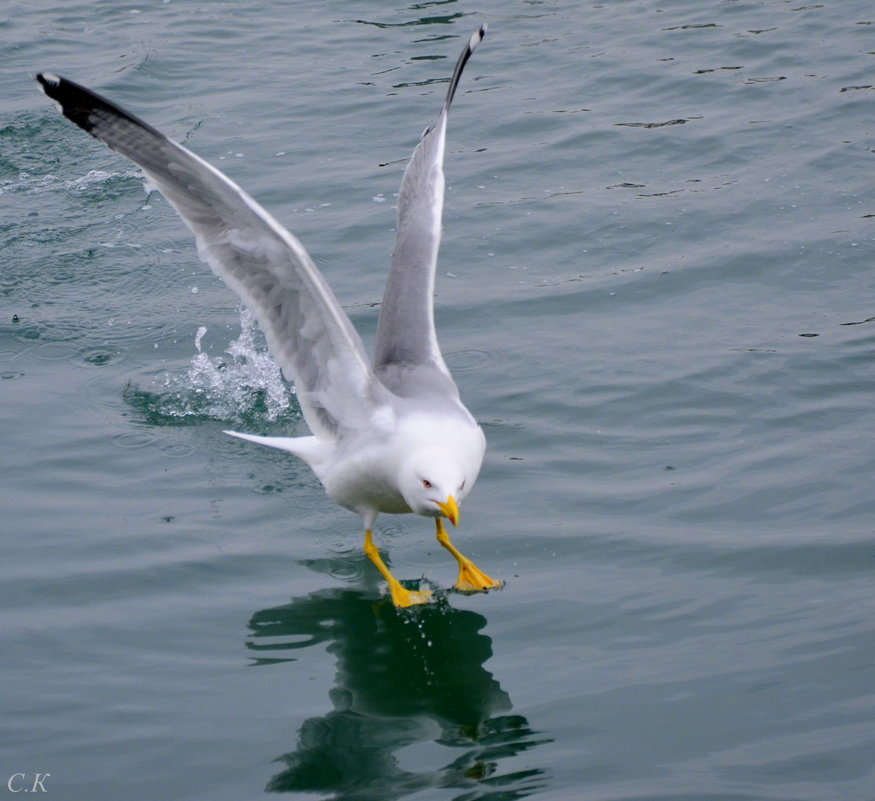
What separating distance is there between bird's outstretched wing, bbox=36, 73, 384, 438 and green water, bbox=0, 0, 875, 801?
742 mm

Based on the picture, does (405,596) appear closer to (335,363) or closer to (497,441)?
(335,363)

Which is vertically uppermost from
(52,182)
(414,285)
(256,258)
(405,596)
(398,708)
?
(52,182)

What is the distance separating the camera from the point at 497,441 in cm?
656

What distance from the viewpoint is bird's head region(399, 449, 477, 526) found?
5094mm

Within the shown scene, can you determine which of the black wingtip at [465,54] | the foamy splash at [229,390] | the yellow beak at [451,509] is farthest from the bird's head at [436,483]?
the black wingtip at [465,54]

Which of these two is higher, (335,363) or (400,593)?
(335,363)

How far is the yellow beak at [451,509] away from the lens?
16.6 ft

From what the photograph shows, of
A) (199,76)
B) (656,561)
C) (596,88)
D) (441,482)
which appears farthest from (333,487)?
(199,76)

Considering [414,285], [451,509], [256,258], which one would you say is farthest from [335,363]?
[451,509]

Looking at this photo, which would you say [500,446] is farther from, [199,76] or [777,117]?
[199,76]

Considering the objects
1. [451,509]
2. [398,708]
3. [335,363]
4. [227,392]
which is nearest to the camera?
[398,708]

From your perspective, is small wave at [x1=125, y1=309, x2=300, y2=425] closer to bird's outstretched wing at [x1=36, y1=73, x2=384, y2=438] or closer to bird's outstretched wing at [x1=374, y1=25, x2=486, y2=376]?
bird's outstretched wing at [x1=374, y1=25, x2=486, y2=376]

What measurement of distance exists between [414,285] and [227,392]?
1515 millimetres

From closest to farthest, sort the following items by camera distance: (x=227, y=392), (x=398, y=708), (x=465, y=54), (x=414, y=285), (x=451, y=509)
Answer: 1. (x=398, y=708)
2. (x=451, y=509)
3. (x=414, y=285)
4. (x=465, y=54)
5. (x=227, y=392)
